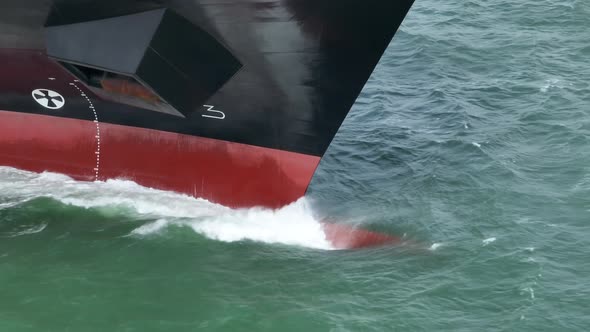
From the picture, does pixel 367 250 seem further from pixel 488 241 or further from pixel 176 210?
pixel 176 210

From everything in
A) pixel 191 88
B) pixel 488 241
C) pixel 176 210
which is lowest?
pixel 488 241

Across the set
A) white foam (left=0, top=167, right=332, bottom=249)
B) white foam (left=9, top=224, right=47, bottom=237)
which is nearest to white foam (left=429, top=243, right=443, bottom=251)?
white foam (left=0, top=167, right=332, bottom=249)

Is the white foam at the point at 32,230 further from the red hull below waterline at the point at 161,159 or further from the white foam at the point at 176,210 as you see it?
the red hull below waterline at the point at 161,159

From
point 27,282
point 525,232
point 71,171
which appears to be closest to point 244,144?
point 71,171

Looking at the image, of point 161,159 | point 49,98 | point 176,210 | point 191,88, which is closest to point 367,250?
point 176,210

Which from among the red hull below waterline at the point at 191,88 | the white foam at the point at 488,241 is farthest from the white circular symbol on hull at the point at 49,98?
the white foam at the point at 488,241

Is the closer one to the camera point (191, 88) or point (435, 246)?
point (191, 88)

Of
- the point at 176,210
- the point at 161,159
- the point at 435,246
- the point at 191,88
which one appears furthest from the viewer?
the point at 176,210

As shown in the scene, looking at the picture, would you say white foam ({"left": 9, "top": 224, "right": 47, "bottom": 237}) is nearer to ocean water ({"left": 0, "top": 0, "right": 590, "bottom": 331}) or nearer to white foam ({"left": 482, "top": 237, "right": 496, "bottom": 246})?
ocean water ({"left": 0, "top": 0, "right": 590, "bottom": 331})
